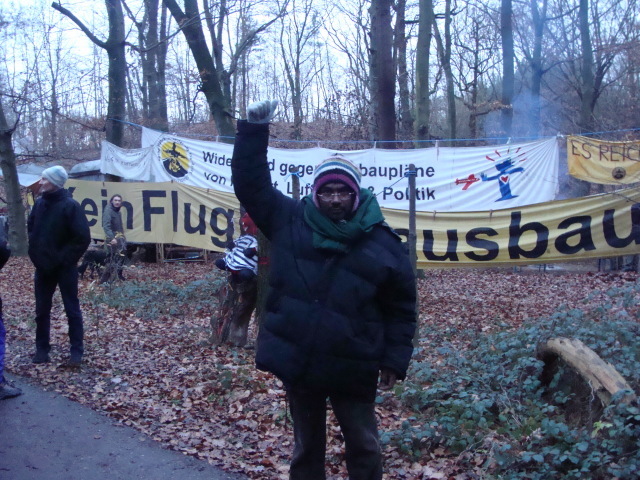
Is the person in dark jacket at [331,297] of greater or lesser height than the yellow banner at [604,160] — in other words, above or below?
below

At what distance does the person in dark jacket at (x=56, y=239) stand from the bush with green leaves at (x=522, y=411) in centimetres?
362

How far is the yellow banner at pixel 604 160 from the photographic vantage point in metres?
10.1

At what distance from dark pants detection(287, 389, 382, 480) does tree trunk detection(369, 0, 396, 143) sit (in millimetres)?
9719

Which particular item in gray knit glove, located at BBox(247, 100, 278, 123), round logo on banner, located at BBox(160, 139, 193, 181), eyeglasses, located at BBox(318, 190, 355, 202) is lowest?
eyeglasses, located at BBox(318, 190, 355, 202)

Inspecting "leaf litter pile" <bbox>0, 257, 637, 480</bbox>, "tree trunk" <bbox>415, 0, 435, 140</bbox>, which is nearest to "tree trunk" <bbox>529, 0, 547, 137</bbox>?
"tree trunk" <bbox>415, 0, 435, 140</bbox>

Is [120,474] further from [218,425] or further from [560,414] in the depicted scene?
[560,414]

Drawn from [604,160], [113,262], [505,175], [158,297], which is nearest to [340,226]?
[505,175]

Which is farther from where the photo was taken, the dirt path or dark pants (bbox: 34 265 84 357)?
dark pants (bbox: 34 265 84 357)

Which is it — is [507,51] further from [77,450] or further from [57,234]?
[77,450]

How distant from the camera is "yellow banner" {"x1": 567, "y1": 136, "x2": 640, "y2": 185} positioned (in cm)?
1009

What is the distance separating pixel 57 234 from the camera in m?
6.73

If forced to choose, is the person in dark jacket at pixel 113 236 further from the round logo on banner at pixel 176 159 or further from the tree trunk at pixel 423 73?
the tree trunk at pixel 423 73

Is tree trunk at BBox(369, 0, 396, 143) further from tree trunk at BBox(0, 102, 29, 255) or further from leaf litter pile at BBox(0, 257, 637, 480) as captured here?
tree trunk at BBox(0, 102, 29, 255)

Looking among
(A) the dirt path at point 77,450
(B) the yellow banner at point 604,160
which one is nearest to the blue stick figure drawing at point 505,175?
(B) the yellow banner at point 604,160
